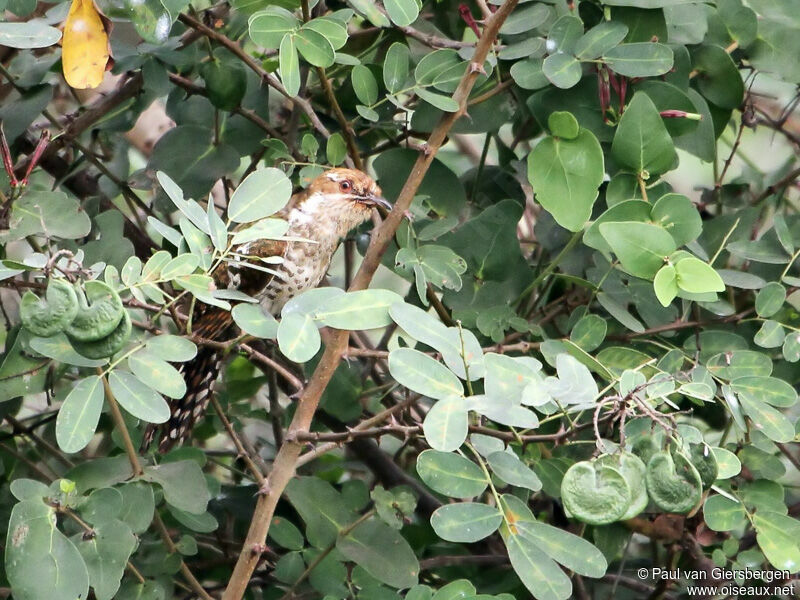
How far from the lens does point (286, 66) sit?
2219 millimetres

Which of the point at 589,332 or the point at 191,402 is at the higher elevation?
the point at 589,332

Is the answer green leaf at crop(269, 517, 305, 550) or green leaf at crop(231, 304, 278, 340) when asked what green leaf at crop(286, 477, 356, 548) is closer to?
green leaf at crop(269, 517, 305, 550)

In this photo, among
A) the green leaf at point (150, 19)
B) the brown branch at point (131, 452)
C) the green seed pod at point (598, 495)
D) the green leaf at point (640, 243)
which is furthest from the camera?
the green leaf at point (150, 19)

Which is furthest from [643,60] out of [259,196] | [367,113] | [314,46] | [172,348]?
[172,348]

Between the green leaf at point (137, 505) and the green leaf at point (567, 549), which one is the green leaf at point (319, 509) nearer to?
the green leaf at point (137, 505)

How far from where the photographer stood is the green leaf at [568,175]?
7.88 ft

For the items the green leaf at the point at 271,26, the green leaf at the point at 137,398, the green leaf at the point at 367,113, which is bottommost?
the green leaf at the point at 137,398

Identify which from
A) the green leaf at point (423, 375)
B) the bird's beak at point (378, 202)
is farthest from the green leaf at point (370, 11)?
the green leaf at point (423, 375)

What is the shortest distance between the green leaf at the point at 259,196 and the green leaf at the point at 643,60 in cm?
90

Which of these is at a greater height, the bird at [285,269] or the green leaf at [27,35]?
the green leaf at [27,35]

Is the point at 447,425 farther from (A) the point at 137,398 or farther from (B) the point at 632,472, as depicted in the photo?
(A) the point at 137,398

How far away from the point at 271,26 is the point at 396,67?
15.3 inches

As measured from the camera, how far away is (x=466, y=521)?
1808mm

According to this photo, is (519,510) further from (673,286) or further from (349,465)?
(349,465)
